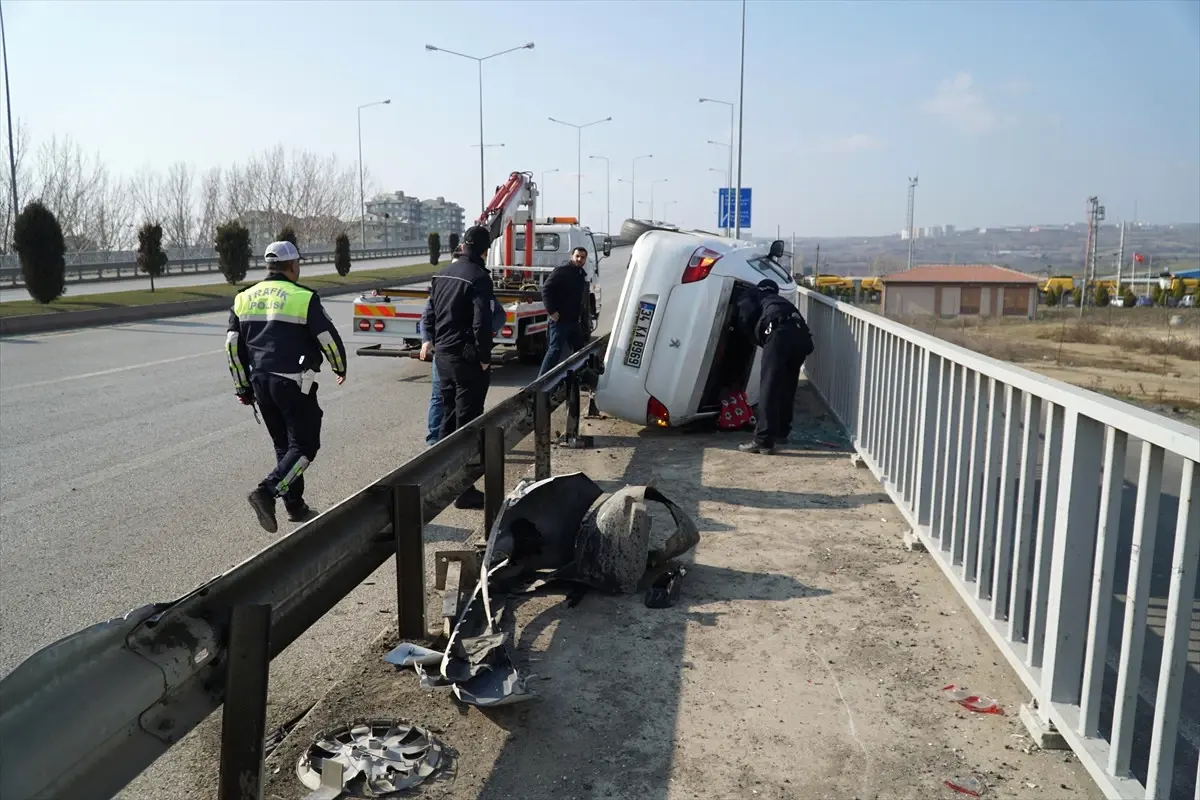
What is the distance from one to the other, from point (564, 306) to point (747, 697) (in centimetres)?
865

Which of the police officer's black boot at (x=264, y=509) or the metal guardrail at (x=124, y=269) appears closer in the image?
the police officer's black boot at (x=264, y=509)

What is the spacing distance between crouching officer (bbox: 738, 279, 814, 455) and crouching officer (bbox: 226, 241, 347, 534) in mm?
3479

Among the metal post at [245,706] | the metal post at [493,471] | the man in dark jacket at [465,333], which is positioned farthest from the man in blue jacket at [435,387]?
the metal post at [245,706]

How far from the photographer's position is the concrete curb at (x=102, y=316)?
21688 millimetres

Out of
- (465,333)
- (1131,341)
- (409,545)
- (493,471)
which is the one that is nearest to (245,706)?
(409,545)

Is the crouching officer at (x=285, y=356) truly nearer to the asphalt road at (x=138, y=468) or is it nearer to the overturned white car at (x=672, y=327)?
the asphalt road at (x=138, y=468)

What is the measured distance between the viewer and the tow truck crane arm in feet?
57.6

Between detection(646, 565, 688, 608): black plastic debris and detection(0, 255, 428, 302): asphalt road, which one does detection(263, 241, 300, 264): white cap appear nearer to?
detection(646, 565, 688, 608): black plastic debris

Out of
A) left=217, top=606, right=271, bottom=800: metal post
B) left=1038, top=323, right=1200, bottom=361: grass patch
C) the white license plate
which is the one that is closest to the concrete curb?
the white license plate

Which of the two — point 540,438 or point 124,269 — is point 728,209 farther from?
point 540,438

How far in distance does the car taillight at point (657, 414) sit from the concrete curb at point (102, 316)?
1711cm

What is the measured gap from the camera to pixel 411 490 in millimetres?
4316

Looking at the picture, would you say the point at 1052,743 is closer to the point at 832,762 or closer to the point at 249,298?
the point at 832,762

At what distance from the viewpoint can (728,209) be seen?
4031cm
